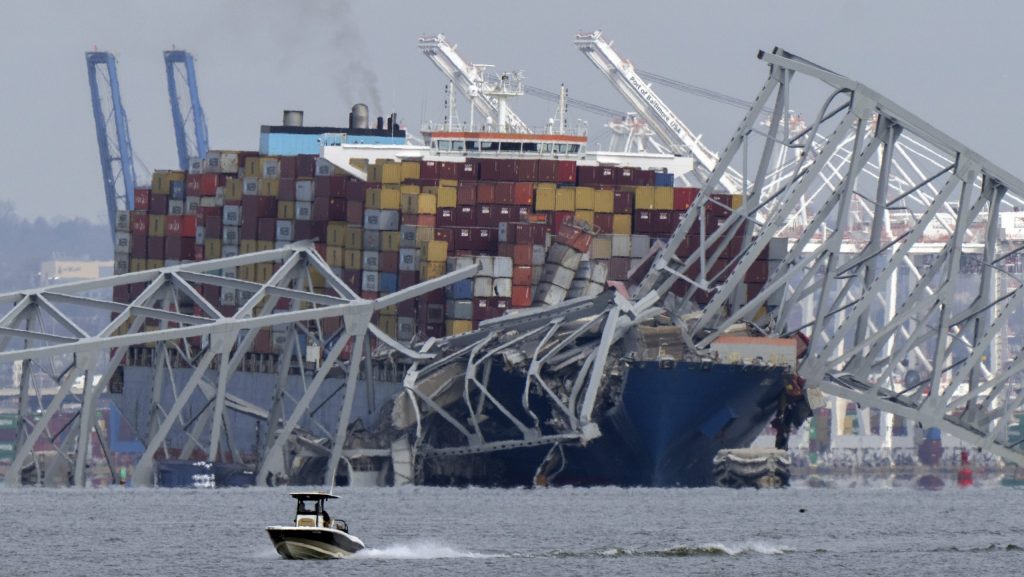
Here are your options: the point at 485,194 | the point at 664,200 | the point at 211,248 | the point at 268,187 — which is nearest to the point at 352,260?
the point at 485,194

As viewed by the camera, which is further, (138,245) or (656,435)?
(138,245)

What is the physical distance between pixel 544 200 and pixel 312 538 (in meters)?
47.8

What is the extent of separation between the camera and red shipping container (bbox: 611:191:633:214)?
113625 mm

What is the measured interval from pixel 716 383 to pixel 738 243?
14960mm

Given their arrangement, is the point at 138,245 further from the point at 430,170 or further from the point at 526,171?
the point at 526,171

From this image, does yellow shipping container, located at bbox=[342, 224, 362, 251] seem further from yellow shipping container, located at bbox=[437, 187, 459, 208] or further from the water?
the water

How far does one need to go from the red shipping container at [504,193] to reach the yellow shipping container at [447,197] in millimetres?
1830

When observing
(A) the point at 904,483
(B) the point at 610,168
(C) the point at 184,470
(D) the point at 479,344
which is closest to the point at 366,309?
(D) the point at 479,344

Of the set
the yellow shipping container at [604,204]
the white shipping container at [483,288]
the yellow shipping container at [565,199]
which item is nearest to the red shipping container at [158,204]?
the yellow shipping container at [565,199]

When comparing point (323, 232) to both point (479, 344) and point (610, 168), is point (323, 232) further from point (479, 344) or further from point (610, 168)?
point (479, 344)

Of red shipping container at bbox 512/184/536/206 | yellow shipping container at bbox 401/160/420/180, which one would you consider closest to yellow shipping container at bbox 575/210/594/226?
red shipping container at bbox 512/184/536/206

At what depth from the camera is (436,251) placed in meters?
113

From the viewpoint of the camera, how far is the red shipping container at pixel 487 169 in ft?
380

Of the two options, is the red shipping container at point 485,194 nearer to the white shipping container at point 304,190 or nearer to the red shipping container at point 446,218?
the red shipping container at point 446,218
